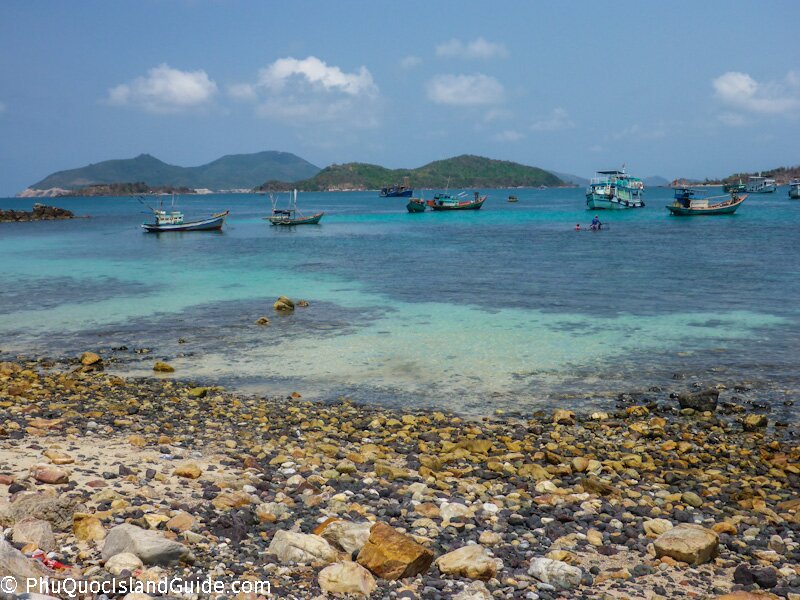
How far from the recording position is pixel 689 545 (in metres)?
7.13

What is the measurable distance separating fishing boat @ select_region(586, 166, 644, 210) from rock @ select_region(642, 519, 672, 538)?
96.2 m

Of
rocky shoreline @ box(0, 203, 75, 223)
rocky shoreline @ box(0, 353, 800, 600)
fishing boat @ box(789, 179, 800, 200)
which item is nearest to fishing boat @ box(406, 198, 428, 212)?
rocky shoreline @ box(0, 203, 75, 223)

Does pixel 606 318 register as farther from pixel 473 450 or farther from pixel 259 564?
pixel 259 564

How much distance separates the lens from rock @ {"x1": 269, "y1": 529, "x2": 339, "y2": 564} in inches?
257

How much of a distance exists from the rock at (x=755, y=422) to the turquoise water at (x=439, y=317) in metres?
2.34

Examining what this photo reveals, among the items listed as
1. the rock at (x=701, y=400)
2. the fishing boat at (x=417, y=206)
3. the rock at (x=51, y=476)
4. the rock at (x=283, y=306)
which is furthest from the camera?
the fishing boat at (x=417, y=206)

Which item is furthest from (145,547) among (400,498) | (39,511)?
(400,498)

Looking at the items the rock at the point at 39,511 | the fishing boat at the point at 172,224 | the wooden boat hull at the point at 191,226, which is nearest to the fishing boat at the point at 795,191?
the wooden boat hull at the point at 191,226

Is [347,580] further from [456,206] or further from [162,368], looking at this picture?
[456,206]

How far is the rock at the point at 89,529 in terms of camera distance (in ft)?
21.5

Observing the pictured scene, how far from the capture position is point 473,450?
10711 mm

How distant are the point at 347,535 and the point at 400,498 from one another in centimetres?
184

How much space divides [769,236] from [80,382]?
5600 cm

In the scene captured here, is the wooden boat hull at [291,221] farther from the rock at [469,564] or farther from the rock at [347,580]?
the rock at [347,580]
